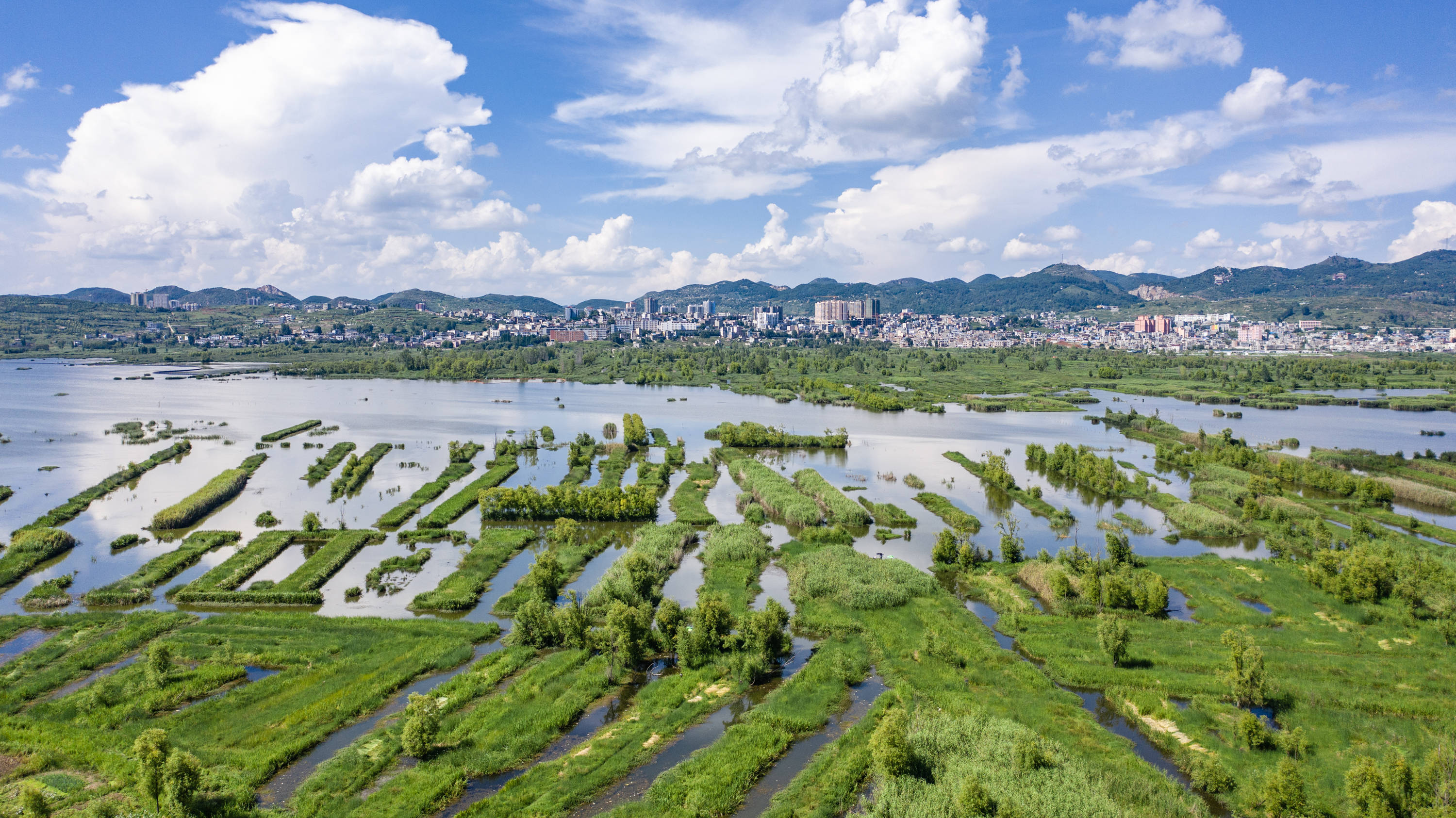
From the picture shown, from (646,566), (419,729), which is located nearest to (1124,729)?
(646,566)

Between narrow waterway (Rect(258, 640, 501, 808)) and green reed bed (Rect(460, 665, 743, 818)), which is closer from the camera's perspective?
green reed bed (Rect(460, 665, 743, 818))

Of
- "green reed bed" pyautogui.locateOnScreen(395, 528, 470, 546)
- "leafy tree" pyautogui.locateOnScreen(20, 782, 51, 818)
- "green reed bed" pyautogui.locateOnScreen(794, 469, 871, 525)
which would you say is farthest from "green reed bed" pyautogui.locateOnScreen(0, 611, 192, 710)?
"green reed bed" pyautogui.locateOnScreen(794, 469, 871, 525)

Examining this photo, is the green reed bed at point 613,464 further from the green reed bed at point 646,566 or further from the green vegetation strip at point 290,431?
the green vegetation strip at point 290,431

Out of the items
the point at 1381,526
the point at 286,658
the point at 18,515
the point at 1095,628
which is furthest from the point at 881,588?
the point at 18,515

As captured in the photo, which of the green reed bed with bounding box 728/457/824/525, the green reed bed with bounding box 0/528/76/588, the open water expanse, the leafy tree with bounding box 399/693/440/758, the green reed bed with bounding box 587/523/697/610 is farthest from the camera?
the green reed bed with bounding box 728/457/824/525

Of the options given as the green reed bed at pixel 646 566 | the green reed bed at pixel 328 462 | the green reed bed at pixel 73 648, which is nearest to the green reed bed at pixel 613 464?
the green reed bed at pixel 646 566

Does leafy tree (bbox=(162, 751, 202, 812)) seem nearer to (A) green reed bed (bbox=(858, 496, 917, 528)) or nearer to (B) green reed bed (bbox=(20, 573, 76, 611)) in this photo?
(B) green reed bed (bbox=(20, 573, 76, 611))
